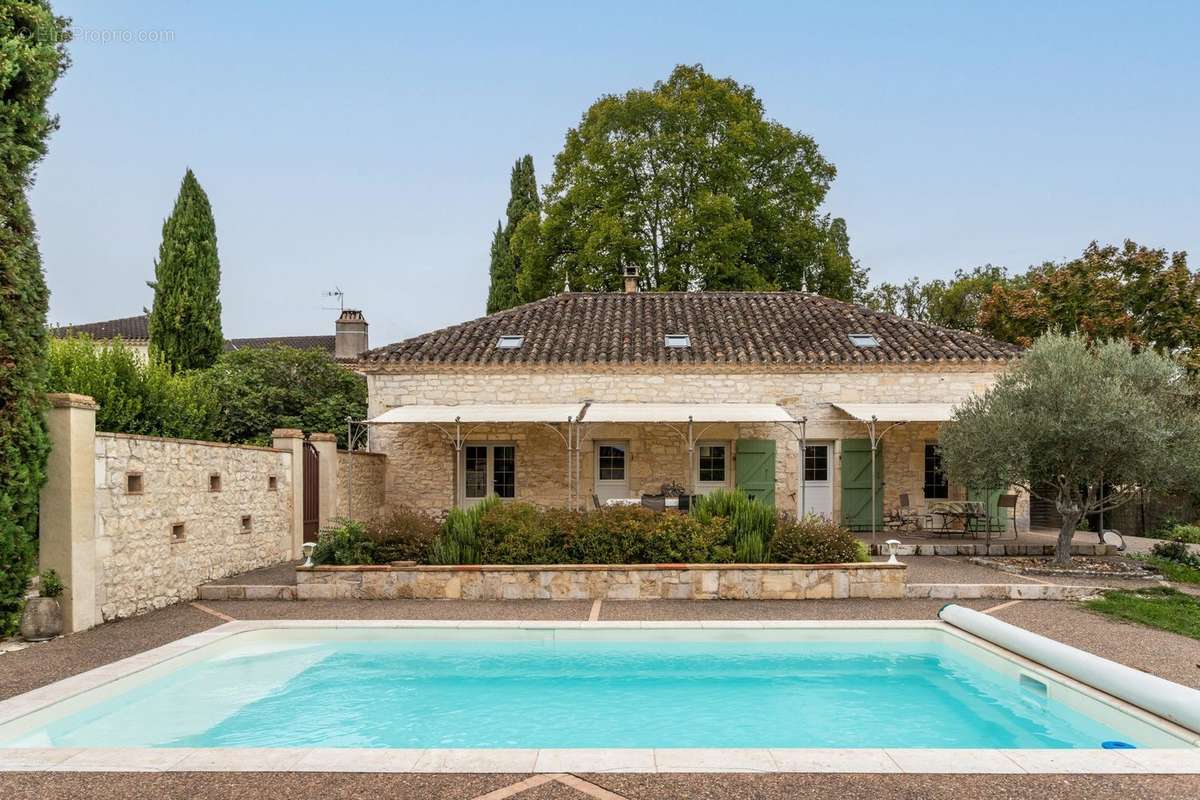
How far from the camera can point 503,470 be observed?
17.2 meters

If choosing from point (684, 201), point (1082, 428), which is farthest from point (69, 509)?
point (684, 201)

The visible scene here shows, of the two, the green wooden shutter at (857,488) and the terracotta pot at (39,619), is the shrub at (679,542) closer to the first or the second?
the terracotta pot at (39,619)

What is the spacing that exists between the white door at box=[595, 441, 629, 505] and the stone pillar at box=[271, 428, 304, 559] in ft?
21.7

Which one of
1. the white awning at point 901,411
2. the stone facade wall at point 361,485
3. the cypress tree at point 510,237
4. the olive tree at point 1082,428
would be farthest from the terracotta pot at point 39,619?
the cypress tree at point 510,237

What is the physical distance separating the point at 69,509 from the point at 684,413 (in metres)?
10.0

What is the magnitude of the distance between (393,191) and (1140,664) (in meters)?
19.2

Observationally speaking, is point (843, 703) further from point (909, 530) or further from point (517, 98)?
point (517, 98)

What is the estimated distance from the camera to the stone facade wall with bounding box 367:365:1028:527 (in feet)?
54.9

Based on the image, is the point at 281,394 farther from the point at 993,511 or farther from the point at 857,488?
the point at 993,511

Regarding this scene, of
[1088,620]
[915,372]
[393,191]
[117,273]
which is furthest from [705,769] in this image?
[117,273]

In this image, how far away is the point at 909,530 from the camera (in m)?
16.6

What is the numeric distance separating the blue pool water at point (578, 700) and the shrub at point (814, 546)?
7.69 ft

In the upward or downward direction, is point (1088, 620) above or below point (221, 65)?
below

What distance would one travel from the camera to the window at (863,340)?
17.4 metres
